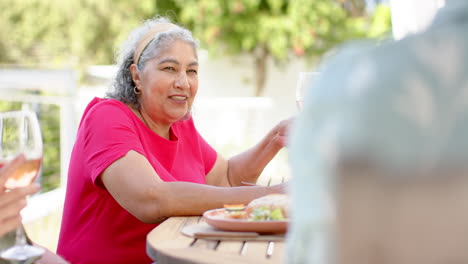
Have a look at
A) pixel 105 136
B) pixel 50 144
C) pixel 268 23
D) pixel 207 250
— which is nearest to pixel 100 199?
pixel 105 136

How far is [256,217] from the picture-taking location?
150cm

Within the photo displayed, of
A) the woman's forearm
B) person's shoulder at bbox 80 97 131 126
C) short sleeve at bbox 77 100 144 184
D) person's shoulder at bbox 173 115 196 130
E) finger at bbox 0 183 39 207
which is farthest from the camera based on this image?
person's shoulder at bbox 173 115 196 130

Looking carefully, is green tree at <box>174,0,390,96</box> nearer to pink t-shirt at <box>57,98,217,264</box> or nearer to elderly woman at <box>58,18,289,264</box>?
elderly woman at <box>58,18,289,264</box>

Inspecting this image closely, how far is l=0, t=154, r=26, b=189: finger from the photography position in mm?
1188

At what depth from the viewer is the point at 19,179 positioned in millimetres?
1239

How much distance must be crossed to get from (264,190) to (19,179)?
743 millimetres

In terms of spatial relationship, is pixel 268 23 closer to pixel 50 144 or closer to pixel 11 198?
pixel 50 144

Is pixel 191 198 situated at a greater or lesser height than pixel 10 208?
lesser

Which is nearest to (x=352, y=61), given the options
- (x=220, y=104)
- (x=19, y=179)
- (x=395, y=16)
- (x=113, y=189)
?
(x=19, y=179)

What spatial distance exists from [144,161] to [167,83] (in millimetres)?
610

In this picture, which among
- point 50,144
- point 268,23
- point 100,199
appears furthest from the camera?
point 268,23

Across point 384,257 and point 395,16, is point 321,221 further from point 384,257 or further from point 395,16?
point 395,16

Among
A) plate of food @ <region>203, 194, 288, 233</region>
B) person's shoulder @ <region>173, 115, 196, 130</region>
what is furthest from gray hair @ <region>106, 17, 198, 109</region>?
plate of food @ <region>203, 194, 288, 233</region>


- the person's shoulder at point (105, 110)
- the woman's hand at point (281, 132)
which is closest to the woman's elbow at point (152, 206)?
the person's shoulder at point (105, 110)
